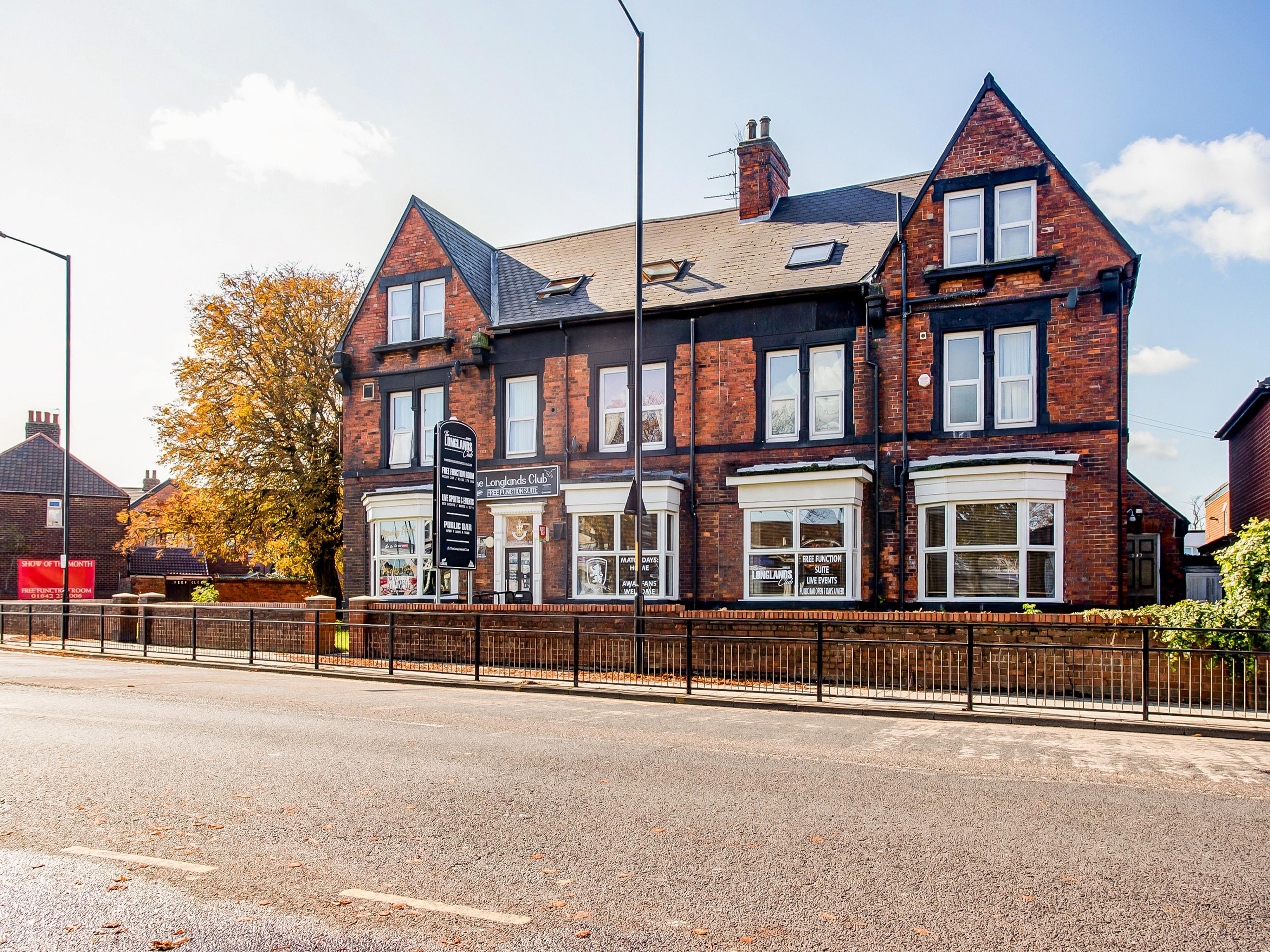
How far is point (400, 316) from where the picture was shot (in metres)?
24.7

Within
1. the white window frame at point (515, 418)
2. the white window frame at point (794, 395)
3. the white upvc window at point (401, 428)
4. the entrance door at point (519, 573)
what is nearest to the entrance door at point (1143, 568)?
the white window frame at point (794, 395)

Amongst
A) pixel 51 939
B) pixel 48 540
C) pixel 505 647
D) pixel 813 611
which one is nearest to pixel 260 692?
pixel 505 647

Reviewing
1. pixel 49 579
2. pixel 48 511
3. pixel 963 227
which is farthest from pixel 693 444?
pixel 48 511

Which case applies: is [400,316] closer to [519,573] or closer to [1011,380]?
[519,573]

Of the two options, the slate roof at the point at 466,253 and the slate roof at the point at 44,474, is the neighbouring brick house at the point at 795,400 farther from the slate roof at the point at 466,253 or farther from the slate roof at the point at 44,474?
the slate roof at the point at 44,474

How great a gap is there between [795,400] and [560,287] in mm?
7342

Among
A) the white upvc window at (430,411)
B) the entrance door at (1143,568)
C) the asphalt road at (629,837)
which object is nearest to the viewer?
the asphalt road at (629,837)

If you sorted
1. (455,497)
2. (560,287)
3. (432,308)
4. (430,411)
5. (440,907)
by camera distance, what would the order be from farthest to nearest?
(432,308) → (430,411) → (560,287) → (455,497) → (440,907)

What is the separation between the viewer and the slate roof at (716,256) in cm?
2077

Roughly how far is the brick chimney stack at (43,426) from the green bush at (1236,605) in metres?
51.2

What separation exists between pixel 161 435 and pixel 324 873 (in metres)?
28.6

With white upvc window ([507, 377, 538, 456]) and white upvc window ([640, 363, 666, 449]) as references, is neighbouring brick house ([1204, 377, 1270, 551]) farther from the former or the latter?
white upvc window ([507, 377, 538, 456])

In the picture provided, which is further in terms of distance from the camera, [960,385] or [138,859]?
[960,385]

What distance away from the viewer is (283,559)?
32781 mm
